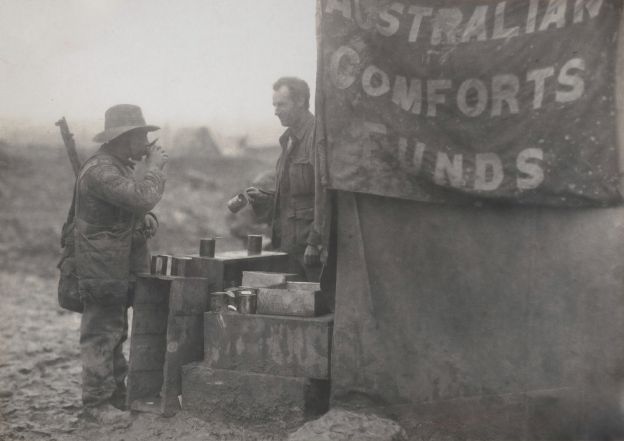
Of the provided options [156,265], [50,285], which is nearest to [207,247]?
[156,265]

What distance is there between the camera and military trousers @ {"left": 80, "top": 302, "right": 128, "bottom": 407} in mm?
5242

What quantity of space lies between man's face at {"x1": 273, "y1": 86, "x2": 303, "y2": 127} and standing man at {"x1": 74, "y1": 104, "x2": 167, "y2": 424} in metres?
1.22

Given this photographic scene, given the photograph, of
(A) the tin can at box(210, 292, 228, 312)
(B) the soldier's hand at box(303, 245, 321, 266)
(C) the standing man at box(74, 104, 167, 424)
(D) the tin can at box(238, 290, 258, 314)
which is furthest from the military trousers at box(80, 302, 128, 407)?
(B) the soldier's hand at box(303, 245, 321, 266)

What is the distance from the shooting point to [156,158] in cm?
545

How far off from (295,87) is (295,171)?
2.75ft

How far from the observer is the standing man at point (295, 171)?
5824mm

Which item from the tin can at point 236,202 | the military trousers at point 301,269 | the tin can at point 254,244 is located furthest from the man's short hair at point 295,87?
the military trousers at point 301,269

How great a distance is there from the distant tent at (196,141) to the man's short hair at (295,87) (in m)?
20.8

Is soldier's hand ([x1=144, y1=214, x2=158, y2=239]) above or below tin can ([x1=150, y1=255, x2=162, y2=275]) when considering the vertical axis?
above

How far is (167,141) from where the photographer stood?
2784cm

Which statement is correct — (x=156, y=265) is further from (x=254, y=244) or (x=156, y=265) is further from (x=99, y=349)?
(x=254, y=244)

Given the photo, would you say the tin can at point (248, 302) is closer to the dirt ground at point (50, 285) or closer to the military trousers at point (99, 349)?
the dirt ground at point (50, 285)

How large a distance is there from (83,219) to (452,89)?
3358 millimetres

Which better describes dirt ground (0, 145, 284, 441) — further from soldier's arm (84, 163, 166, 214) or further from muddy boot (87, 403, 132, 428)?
soldier's arm (84, 163, 166, 214)
